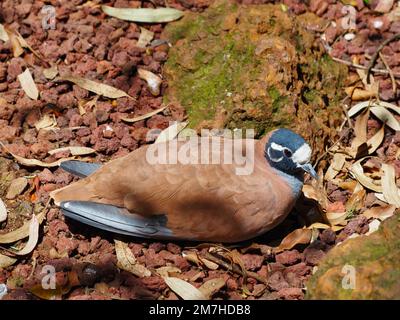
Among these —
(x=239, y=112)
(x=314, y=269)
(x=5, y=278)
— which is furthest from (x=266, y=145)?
(x=5, y=278)

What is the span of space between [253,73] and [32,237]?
2394 mm

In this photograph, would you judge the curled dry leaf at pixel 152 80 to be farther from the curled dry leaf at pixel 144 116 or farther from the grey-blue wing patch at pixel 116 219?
the grey-blue wing patch at pixel 116 219

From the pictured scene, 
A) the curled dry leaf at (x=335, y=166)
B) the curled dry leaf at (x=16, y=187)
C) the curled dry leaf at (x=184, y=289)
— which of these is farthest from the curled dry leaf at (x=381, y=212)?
the curled dry leaf at (x=16, y=187)

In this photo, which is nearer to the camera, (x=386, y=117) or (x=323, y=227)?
(x=323, y=227)

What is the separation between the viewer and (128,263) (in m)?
5.98

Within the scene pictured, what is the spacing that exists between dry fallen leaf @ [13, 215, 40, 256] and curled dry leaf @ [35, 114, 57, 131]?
41.3 inches

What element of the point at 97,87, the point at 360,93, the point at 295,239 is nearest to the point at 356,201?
the point at 295,239

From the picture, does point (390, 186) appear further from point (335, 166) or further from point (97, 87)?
point (97, 87)

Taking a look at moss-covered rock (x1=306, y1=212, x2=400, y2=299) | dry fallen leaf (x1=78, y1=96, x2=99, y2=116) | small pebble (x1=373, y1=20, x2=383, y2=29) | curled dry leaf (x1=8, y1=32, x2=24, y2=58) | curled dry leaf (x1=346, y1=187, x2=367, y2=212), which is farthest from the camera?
small pebble (x1=373, y1=20, x2=383, y2=29)

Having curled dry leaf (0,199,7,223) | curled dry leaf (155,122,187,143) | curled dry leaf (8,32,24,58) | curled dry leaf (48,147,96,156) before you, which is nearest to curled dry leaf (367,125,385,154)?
curled dry leaf (155,122,187,143)

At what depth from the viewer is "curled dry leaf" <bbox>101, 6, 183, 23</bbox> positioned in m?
7.71

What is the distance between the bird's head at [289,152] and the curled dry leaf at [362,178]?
2.44 ft

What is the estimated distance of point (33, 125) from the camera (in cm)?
696

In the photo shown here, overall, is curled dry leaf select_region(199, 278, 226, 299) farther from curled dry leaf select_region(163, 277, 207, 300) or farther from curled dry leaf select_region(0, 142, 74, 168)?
curled dry leaf select_region(0, 142, 74, 168)
